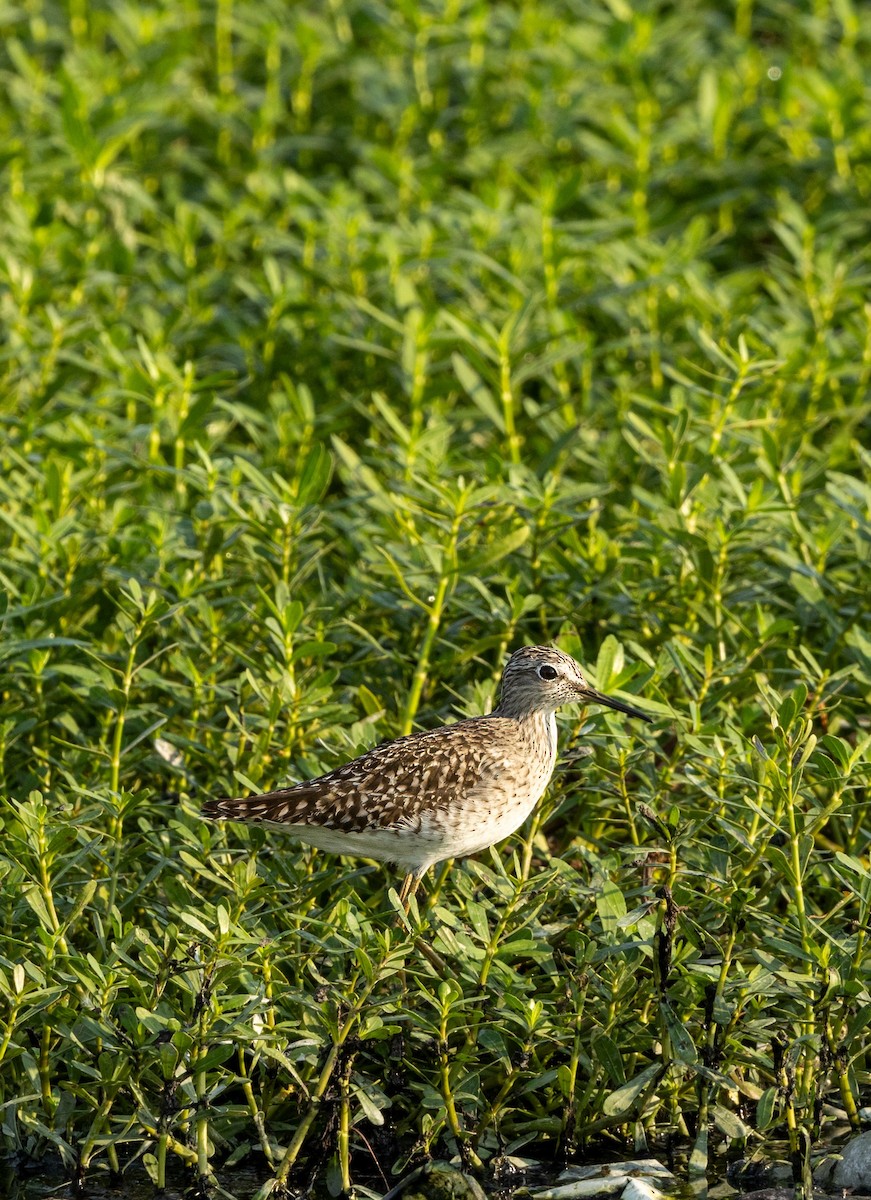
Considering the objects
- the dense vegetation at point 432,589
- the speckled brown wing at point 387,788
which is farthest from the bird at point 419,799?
the dense vegetation at point 432,589

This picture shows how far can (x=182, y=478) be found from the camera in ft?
28.1

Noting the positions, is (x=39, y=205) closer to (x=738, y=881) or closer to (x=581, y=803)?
(x=581, y=803)

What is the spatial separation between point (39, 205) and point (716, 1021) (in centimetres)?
741

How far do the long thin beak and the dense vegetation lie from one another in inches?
4.1

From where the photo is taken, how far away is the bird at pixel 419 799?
655 cm

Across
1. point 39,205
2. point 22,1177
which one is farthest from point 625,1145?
point 39,205

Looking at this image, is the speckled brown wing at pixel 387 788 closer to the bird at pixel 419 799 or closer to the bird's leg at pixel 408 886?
the bird at pixel 419 799

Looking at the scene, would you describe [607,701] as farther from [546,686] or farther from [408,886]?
[408,886]

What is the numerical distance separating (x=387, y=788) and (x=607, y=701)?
919 mm

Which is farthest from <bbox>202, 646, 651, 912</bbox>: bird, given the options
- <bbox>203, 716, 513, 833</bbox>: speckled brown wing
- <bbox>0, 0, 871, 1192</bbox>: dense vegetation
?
<bbox>0, 0, 871, 1192</bbox>: dense vegetation

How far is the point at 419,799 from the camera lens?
6.63 m

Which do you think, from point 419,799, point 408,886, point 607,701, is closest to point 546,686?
point 607,701

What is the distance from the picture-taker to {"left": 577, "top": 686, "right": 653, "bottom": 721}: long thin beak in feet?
22.8

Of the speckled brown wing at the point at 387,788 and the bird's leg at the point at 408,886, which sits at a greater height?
the speckled brown wing at the point at 387,788
